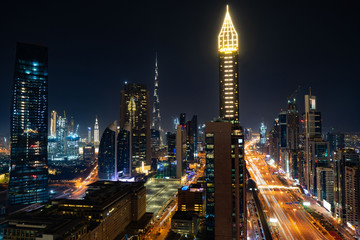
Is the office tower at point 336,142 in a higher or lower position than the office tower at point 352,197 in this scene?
higher

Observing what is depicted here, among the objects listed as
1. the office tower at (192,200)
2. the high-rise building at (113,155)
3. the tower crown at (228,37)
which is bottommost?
the office tower at (192,200)

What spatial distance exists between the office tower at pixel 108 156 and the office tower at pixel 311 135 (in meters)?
74.9

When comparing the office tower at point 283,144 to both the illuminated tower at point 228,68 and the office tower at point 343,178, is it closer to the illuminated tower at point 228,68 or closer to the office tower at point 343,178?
the office tower at point 343,178

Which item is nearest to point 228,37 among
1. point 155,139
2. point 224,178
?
point 224,178

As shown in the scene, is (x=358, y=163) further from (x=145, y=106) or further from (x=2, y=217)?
(x=145, y=106)

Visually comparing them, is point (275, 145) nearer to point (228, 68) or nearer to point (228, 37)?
point (228, 68)

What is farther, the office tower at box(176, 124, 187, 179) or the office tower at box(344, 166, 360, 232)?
the office tower at box(176, 124, 187, 179)

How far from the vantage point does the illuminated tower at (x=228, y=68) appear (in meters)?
65.4

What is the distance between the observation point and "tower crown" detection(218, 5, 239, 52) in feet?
214

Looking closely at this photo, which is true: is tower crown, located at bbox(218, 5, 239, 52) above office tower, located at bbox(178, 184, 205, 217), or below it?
above

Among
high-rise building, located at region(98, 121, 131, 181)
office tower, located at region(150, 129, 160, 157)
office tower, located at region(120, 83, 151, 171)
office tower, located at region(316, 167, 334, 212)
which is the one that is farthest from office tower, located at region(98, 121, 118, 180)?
office tower, located at region(316, 167, 334, 212)

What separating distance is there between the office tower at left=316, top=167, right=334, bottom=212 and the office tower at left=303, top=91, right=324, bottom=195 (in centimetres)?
691

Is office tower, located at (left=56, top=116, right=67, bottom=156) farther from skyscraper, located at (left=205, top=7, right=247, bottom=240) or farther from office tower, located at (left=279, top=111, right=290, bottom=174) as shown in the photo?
skyscraper, located at (left=205, top=7, right=247, bottom=240)

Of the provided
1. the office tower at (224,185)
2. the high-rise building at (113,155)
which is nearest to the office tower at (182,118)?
the high-rise building at (113,155)
